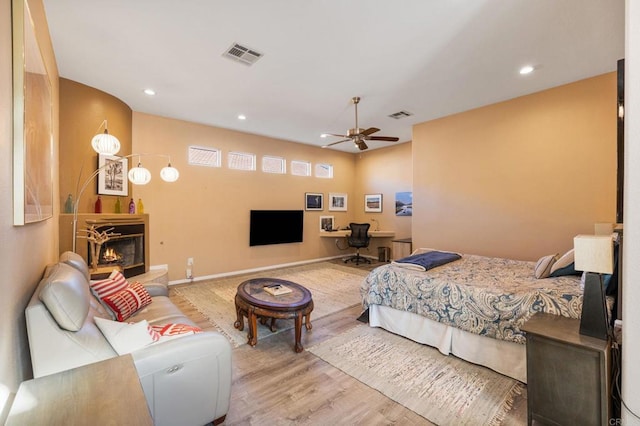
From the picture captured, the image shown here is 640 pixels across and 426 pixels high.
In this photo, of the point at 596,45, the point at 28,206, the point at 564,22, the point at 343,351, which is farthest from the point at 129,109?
the point at 596,45

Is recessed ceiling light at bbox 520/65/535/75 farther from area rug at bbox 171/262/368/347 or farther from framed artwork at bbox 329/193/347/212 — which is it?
framed artwork at bbox 329/193/347/212

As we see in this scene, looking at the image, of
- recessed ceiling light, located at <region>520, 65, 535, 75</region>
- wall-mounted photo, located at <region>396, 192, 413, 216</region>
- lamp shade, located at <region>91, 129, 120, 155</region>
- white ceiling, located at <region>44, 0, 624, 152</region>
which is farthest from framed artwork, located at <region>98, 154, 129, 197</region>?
wall-mounted photo, located at <region>396, 192, 413, 216</region>

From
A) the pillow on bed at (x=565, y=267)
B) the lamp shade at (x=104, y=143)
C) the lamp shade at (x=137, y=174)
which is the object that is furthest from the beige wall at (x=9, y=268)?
the pillow on bed at (x=565, y=267)

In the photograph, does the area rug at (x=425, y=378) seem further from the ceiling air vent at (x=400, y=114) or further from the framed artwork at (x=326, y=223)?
the framed artwork at (x=326, y=223)

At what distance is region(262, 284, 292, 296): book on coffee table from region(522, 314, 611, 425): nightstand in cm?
216

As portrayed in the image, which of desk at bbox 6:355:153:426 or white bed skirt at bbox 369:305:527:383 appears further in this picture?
white bed skirt at bbox 369:305:527:383

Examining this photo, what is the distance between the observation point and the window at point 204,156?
5.41 meters

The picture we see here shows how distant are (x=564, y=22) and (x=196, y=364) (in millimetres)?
4121

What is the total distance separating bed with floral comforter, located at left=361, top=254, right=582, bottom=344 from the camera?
2262 mm

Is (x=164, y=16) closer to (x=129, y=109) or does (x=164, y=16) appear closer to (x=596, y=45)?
(x=129, y=109)

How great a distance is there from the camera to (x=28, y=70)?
157 centimetres

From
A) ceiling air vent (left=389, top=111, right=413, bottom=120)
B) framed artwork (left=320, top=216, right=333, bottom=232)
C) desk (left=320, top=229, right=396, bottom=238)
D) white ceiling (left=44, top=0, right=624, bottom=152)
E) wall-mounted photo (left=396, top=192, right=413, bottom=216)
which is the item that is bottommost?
desk (left=320, top=229, right=396, bottom=238)

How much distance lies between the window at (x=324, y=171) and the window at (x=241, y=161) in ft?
6.21

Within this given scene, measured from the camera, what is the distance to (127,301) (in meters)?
2.50
